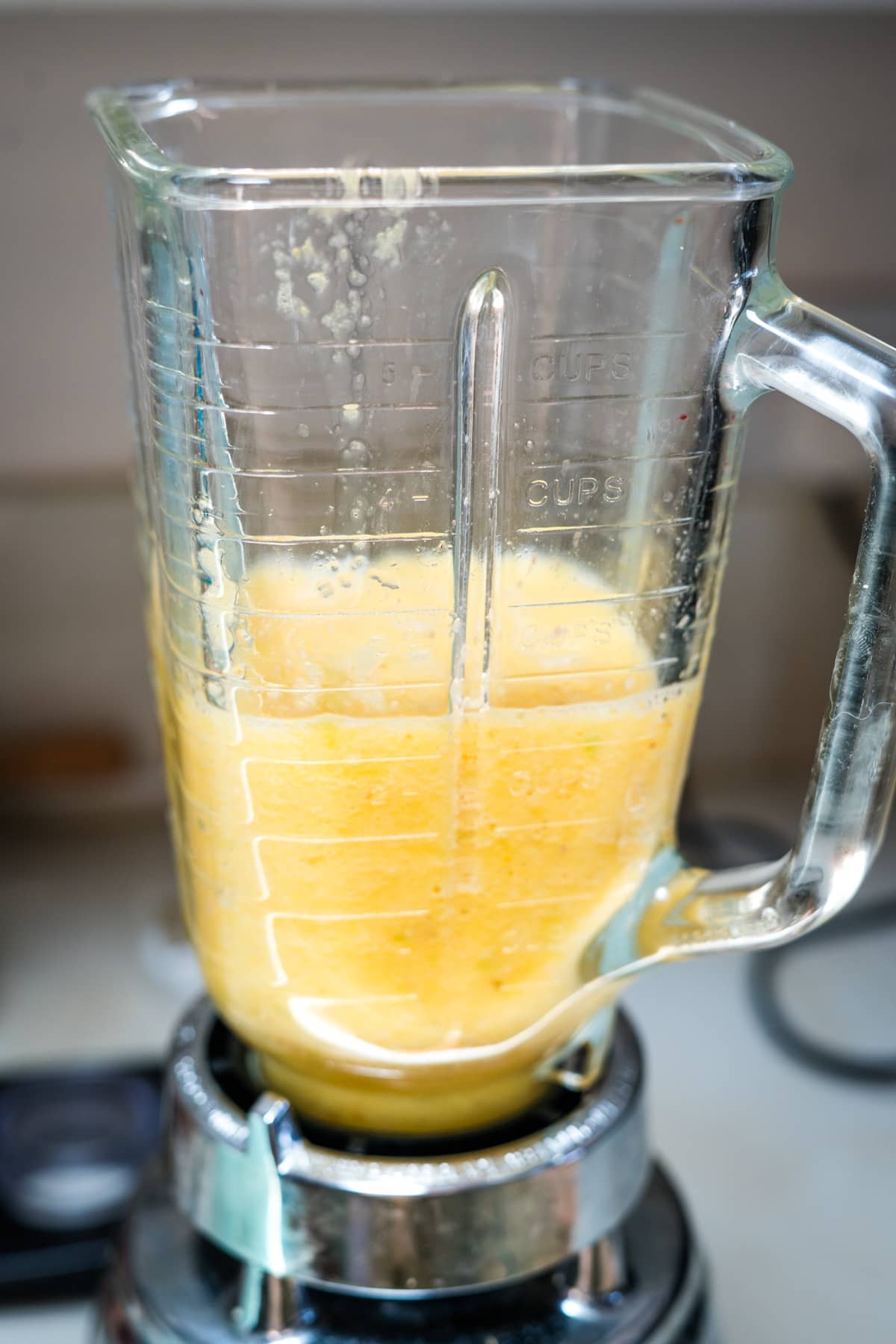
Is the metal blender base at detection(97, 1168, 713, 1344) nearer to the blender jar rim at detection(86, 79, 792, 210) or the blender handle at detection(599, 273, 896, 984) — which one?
the blender handle at detection(599, 273, 896, 984)

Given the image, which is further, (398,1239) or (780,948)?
(780,948)

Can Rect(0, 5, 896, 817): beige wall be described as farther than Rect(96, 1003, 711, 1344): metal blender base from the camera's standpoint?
Yes

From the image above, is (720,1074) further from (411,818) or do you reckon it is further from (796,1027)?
(411,818)

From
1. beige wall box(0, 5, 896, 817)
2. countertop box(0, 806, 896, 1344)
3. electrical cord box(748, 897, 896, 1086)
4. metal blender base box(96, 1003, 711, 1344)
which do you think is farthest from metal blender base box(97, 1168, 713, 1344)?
beige wall box(0, 5, 896, 817)

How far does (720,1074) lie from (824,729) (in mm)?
335

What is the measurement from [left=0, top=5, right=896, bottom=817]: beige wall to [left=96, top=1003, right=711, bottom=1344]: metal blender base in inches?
14.4

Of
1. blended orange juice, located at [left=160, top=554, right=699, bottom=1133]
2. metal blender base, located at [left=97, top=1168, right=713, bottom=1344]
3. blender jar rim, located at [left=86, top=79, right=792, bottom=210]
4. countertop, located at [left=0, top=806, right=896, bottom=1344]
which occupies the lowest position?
countertop, located at [left=0, top=806, right=896, bottom=1344]

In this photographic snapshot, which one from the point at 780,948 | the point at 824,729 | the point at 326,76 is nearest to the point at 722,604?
the point at 780,948

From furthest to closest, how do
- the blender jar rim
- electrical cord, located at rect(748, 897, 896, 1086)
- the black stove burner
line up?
electrical cord, located at rect(748, 897, 896, 1086) < the black stove burner < the blender jar rim

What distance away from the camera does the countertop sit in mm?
519

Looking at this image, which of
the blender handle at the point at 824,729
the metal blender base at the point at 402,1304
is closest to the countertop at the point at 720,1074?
the metal blender base at the point at 402,1304

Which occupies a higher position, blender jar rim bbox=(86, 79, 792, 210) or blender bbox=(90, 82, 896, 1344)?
blender jar rim bbox=(86, 79, 792, 210)

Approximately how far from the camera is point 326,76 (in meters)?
0.64

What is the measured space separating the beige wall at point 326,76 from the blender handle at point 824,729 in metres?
0.40
